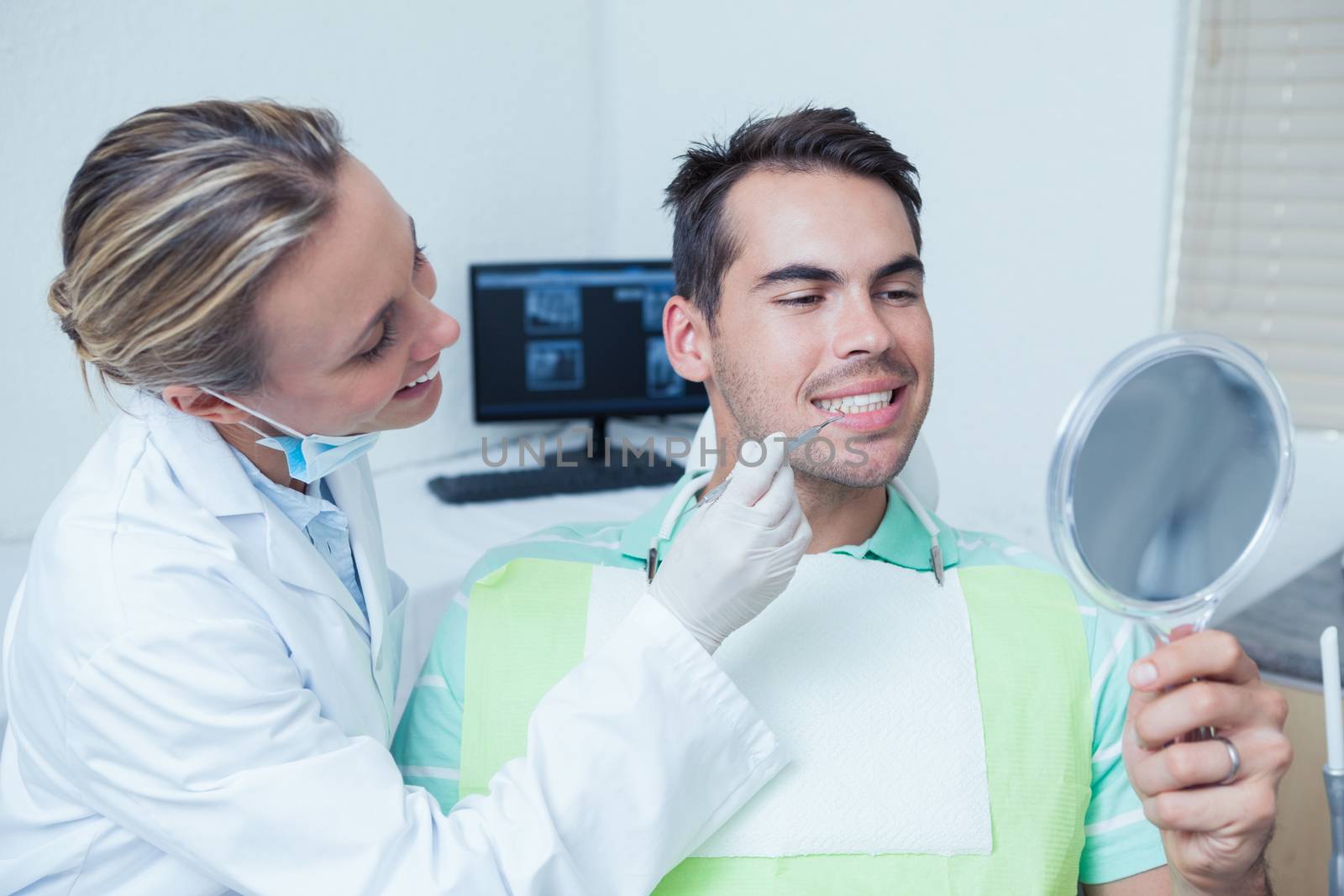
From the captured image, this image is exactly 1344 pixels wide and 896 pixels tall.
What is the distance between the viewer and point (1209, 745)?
2.46 feet

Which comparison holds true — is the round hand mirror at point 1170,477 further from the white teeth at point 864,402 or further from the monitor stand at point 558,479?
the monitor stand at point 558,479

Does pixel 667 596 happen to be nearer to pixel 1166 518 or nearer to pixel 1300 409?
pixel 1166 518

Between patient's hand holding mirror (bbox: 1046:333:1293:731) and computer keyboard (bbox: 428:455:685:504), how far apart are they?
5.34ft

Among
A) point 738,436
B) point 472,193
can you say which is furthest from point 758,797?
point 472,193

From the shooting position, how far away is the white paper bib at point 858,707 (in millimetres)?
1045

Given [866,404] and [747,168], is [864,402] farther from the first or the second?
[747,168]

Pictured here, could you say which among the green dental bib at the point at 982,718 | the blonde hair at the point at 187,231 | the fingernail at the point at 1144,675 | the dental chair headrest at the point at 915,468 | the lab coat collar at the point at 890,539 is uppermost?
the blonde hair at the point at 187,231

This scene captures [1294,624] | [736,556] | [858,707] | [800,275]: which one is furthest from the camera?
[1294,624]

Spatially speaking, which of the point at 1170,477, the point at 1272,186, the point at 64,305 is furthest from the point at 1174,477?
the point at 1272,186

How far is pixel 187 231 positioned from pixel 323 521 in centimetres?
39

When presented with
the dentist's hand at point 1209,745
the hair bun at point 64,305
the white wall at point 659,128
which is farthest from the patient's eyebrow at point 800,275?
the white wall at point 659,128

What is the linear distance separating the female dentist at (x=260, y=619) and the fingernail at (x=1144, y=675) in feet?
1.10

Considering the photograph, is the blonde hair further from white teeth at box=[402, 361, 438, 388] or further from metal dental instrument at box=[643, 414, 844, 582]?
metal dental instrument at box=[643, 414, 844, 582]

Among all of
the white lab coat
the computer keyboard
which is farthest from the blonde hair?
the computer keyboard
